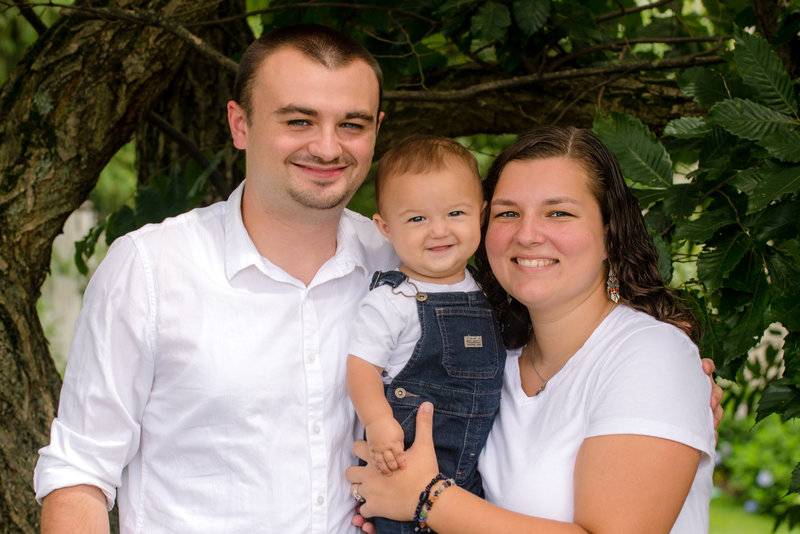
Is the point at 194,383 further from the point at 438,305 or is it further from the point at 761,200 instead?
the point at 761,200

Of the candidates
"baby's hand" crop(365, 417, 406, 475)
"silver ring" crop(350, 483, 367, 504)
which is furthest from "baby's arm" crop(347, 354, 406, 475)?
"silver ring" crop(350, 483, 367, 504)

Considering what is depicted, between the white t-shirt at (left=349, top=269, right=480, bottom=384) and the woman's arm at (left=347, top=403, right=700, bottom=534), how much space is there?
360mm

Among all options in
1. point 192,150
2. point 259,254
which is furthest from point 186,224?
point 192,150

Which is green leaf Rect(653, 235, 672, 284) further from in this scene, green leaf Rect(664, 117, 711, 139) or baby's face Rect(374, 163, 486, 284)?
baby's face Rect(374, 163, 486, 284)

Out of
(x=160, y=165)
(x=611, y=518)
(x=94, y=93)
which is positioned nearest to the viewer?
(x=611, y=518)

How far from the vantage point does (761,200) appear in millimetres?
1713

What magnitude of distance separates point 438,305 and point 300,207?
1.34 ft

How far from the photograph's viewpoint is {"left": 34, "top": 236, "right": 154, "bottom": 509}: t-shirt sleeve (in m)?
1.74

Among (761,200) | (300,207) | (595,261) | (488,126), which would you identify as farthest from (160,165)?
(761,200)

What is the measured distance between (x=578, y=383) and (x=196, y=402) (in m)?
0.85

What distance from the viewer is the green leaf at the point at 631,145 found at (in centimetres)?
205

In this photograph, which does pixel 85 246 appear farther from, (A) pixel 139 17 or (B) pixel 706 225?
(B) pixel 706 225

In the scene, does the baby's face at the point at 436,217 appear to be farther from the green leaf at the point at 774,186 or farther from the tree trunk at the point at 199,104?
the tree trunk at the point at 199,104

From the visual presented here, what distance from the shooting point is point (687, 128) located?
204 cm
